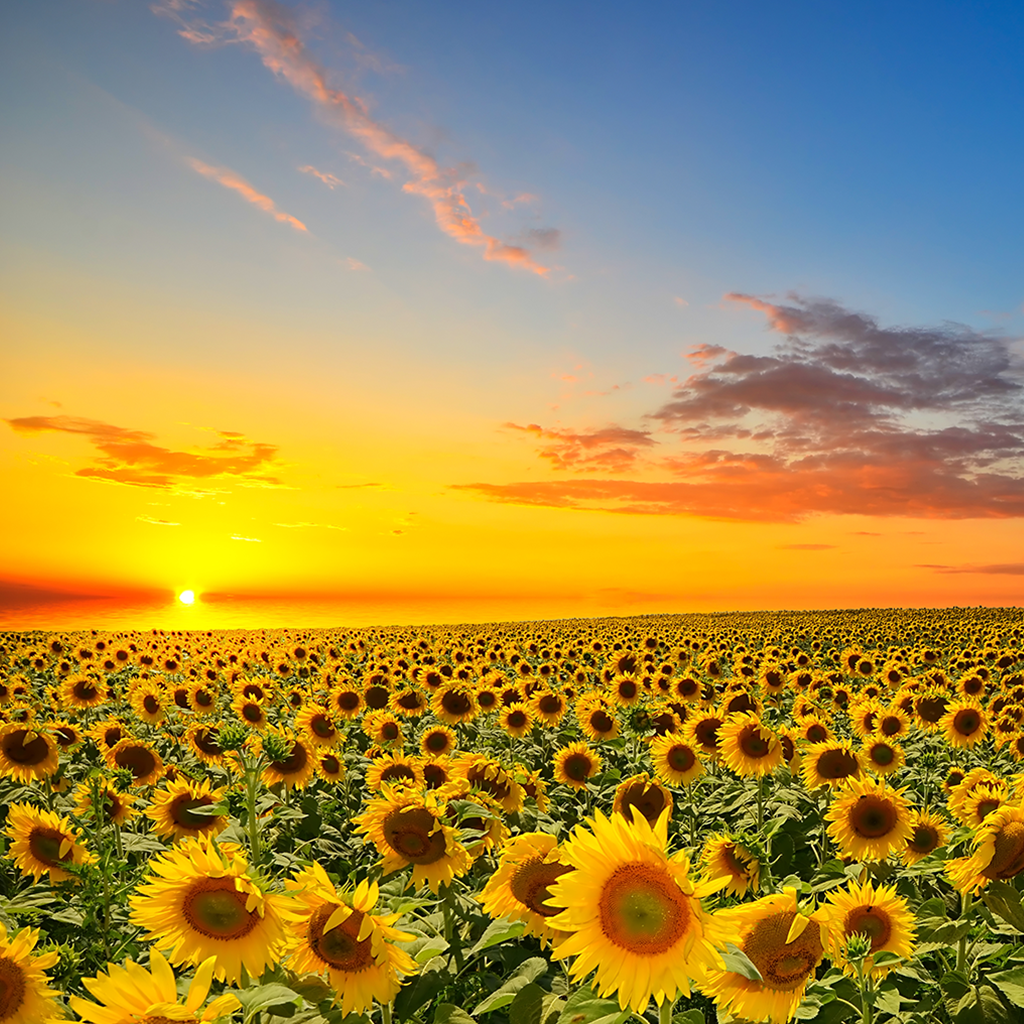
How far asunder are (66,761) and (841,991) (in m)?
12.0

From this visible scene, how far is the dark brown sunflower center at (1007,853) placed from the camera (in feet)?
15.8

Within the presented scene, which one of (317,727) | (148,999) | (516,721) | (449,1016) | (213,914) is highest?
(148,999)

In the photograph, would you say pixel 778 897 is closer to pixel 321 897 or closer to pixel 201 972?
pixel 321 897

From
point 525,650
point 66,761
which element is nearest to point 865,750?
point 66,761

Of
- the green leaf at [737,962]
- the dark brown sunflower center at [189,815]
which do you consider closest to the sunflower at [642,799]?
the green leaf at [737,962]

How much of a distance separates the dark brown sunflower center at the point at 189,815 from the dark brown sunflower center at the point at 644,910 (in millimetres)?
5745

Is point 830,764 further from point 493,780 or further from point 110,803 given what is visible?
point 110,803

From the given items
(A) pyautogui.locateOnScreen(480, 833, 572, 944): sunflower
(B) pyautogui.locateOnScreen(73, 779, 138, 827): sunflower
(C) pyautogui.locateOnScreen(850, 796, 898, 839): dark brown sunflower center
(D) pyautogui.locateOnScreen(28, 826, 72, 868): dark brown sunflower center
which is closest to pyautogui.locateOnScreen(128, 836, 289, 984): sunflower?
(A) pyautogui.locateOnScreen(480, 833, 572, 944): sunflower

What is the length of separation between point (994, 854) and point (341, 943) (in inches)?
159

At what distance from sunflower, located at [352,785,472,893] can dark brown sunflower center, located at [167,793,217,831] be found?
3.13 meters

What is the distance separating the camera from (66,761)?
12.3 metres

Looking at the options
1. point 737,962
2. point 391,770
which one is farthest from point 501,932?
point 391,770

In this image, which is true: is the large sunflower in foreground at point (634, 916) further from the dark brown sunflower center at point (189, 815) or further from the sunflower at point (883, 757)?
the sunflower at point (883, 757)

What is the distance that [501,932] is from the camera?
400 cm
